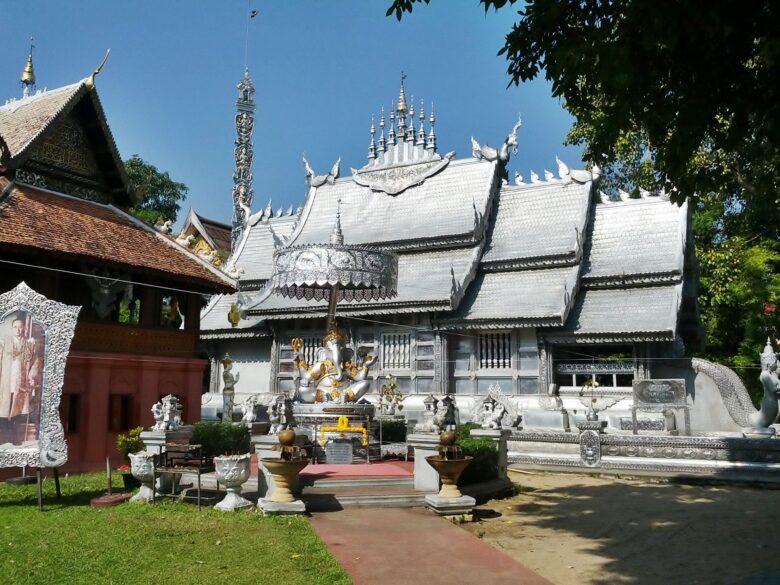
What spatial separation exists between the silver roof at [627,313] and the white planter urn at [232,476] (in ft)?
44.9

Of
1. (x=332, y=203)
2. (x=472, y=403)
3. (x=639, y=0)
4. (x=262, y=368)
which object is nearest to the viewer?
(x=639, y=0)

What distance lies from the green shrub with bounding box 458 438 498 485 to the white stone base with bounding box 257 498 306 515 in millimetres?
3249

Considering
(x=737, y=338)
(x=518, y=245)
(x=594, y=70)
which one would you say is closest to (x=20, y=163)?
(x=594, y=70)

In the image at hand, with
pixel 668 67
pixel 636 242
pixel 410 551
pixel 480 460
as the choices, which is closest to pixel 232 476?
pixel 410 551

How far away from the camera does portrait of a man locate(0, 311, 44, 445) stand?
10516 millimetres

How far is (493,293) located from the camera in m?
23.7

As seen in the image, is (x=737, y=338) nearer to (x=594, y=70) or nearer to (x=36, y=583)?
(x=594, y=70)

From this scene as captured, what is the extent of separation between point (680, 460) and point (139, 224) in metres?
13.9

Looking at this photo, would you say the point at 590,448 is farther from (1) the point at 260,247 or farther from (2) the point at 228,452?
(1) the point at 260,247

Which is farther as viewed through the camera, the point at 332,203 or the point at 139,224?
the point at 332,203

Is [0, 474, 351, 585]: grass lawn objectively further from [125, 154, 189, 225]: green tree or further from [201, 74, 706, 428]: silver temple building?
[125, 154, 189, 225]: green tree

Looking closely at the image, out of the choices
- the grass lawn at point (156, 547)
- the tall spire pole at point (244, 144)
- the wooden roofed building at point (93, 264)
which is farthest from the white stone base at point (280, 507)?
the tall spire pole at point (244, 144)

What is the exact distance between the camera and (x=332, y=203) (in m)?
29.2

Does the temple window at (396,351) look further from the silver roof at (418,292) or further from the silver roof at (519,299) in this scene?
the silver roof at (519,299)
